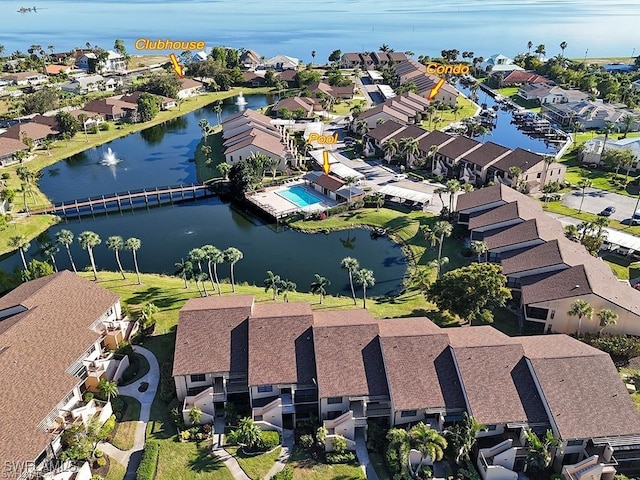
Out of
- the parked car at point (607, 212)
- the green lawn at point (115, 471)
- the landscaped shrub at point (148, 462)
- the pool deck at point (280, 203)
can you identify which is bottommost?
the green lawn at point (115, 471)

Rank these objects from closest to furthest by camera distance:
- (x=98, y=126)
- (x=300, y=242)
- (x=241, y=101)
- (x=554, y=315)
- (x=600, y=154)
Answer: (x=554, y=315), (x=300, y=242), (x=600, y=154), (x=98, y=126), (x=241, y=101)

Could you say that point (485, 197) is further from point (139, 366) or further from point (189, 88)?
point (189, 88)

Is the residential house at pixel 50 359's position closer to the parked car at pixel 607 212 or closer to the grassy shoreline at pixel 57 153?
the grassy shoreline at pixel 57 153

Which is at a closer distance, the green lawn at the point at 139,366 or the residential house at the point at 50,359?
the residential house at the point at 50,359

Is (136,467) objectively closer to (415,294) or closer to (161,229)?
(415,294)

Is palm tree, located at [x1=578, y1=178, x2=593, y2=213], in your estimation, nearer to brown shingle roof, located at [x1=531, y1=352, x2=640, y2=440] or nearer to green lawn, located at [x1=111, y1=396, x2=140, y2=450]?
brown shingle roof, located at [x1=531, y1=352, x2=640, y2=440]

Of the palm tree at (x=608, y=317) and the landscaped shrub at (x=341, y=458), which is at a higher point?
the palm tree at (x=608, y=317)

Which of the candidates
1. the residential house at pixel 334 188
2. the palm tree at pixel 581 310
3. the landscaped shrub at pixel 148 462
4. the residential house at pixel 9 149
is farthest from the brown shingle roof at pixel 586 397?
the residential house at pixel 9 149

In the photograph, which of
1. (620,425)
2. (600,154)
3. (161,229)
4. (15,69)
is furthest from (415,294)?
(15,69)
